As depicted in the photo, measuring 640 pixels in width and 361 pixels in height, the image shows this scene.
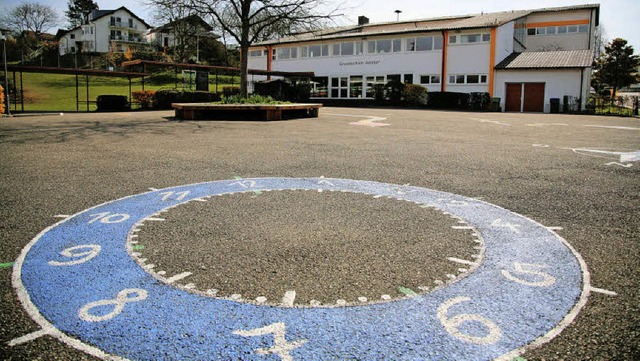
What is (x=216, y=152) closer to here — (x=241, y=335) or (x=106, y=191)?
(x=106, y=191)

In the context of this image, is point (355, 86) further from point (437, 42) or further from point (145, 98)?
point (145, 98)

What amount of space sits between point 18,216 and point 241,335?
4.13 metres

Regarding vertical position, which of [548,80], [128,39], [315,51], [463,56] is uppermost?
[128,39]

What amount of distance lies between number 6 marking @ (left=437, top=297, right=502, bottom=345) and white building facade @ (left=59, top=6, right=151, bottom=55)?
9818 cm

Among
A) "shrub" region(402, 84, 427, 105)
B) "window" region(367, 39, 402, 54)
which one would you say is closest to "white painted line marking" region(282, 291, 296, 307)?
"shrub" region(402, 84, 427, 105)

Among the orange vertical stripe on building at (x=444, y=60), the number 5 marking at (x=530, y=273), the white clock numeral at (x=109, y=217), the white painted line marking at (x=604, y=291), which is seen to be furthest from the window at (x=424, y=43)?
the white painted line marking at (x=604, y=291)

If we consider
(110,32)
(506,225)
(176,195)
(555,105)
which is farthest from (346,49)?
(110,32)

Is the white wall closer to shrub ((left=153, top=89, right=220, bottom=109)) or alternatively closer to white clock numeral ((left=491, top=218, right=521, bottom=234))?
shrub ((left=153, top=89, right=220, bottom=109))

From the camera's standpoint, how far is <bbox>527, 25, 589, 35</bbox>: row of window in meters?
46.2

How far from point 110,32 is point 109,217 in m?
99.9

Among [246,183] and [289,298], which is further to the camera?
[246,183]

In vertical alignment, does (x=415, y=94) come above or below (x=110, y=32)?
below

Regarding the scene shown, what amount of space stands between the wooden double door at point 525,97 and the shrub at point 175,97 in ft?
74.8

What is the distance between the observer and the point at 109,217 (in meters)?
5.87
